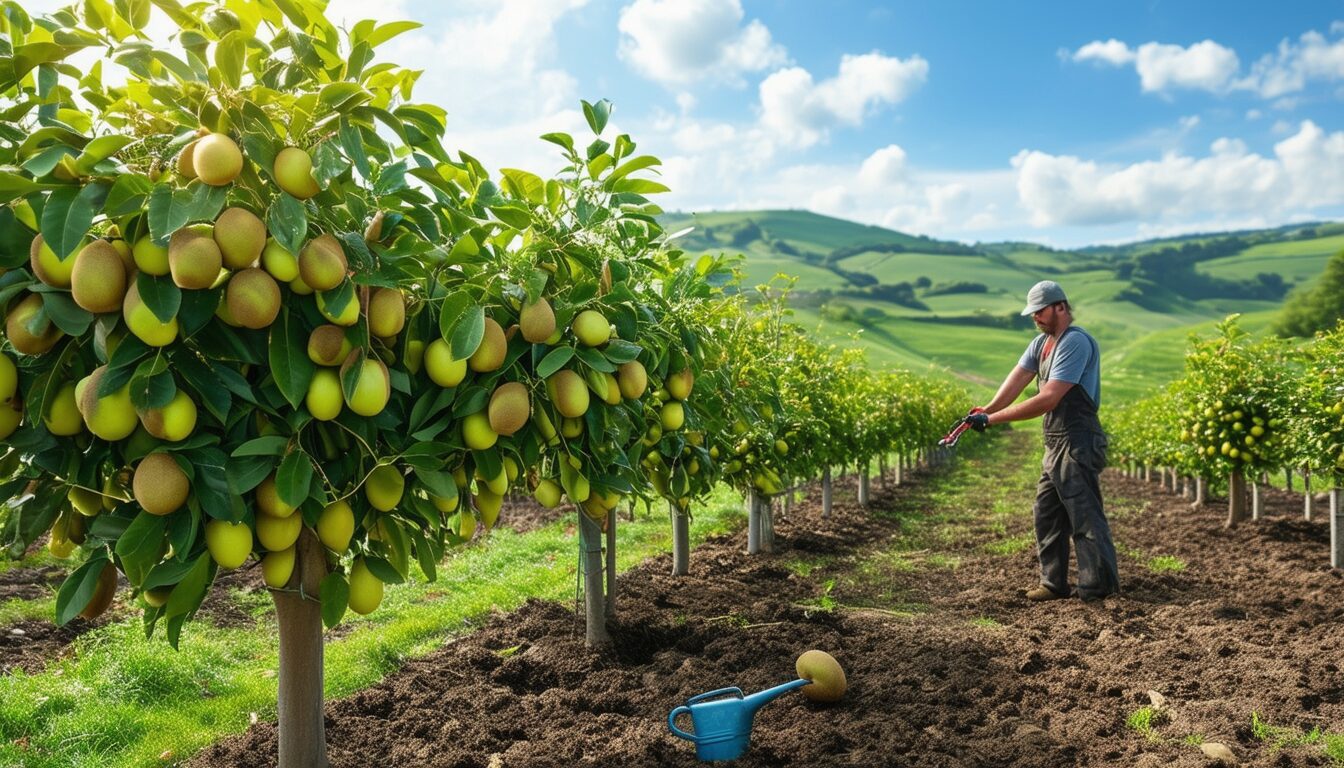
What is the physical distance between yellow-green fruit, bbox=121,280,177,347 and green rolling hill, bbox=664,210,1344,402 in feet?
137

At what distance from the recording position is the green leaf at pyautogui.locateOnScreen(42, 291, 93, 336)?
6.33ft

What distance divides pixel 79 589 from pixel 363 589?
0.68 metres

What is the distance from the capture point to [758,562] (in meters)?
7.61

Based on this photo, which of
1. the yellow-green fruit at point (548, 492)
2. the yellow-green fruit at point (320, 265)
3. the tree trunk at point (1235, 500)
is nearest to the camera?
the yellow-green fruit at point (320, 265)

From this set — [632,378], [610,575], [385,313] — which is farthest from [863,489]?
[385,313]

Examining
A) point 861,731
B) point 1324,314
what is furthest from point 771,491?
point 1324,314

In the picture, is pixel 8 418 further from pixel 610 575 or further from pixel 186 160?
pixel 610 575

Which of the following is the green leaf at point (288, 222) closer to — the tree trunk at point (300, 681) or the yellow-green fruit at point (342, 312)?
the yellow-green fruit at point (342, 312)

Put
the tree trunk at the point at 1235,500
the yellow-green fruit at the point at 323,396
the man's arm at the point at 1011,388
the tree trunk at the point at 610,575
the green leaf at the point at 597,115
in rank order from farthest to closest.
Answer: the tree trunk at the point at 1235,500
the man's arm at the point at 1011,388
the tree trunk at the point at 610,575
the green leaf at the point at 597,115
the yellow-green fruit at the point at 323,396

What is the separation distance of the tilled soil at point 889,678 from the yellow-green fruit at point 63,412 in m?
1.94

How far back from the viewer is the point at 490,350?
2.40m

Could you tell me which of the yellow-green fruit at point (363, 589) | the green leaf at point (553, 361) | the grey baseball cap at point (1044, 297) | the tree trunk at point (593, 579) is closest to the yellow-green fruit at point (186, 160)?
the green leaf at point (553, 361)

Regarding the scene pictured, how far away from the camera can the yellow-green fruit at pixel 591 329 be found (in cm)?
258

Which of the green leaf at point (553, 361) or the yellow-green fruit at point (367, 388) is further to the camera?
the green leaf at point (553, 361)
